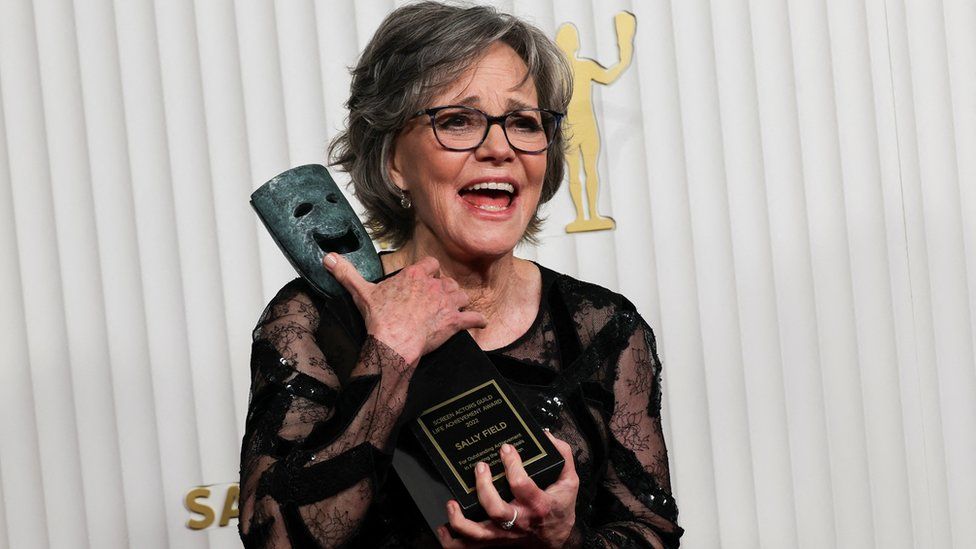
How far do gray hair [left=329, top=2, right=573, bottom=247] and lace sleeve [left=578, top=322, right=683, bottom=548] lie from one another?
0.37 m

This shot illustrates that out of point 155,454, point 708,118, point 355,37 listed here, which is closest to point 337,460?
point 155,454

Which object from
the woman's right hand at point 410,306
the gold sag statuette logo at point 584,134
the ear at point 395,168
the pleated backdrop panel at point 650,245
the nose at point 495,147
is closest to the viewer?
the woman's right hand at point 410,306

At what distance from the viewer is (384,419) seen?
3.84 feet

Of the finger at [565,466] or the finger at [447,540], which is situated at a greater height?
the finger at [565,466]

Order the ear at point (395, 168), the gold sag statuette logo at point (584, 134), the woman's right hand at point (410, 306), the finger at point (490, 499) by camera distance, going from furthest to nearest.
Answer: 1. the gold sag statuette logo at point (584, 134)
2. the ear at point (395, 168)
3. the woman's right hand at point (410, 306)
4. the finger at point (490, 499)

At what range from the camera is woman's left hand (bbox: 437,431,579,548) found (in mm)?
1115

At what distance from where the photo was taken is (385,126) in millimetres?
1405

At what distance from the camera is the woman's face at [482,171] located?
1.35 meters

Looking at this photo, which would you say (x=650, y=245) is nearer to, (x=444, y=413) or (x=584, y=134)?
(x=584, y=134)

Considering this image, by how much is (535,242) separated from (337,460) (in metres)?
0.61

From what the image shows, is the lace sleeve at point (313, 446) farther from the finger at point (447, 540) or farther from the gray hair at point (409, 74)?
the gray hair at point (409, 74)

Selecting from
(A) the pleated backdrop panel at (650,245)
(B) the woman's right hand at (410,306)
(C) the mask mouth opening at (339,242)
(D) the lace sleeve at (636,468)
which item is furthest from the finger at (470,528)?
(A) the pleated backdrop panel at (650,245)

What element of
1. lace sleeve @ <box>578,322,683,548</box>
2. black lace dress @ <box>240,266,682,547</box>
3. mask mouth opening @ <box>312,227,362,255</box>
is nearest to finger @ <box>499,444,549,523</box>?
black lace dress @ <box>240,266,682,547</box>

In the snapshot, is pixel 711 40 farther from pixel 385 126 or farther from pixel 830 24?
pixel 385 126
